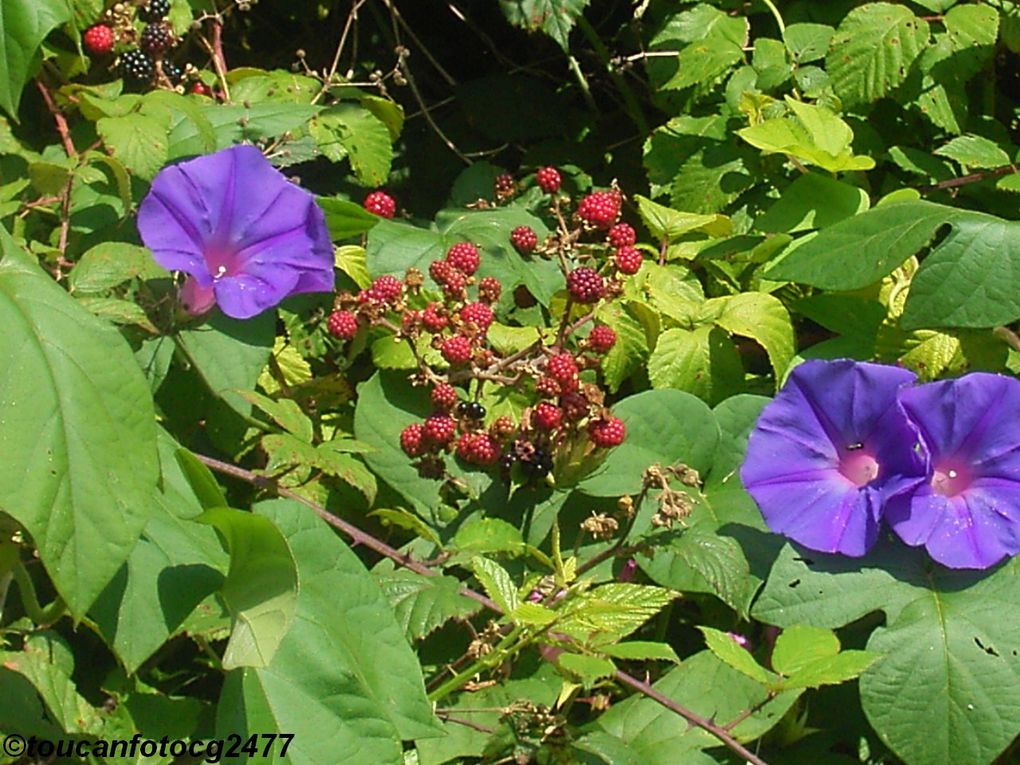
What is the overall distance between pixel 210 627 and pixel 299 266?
453mm

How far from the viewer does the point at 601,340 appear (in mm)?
1488

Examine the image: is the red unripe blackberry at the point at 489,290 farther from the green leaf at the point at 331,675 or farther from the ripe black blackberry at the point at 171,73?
the ripe black blackberry at the point at 171,73

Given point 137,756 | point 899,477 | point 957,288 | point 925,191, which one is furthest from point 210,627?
point 925,191

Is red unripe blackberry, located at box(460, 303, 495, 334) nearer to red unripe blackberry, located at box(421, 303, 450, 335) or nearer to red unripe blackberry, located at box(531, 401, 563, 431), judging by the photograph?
red unripe blackberry, located at box(421, 303, 450, 335)

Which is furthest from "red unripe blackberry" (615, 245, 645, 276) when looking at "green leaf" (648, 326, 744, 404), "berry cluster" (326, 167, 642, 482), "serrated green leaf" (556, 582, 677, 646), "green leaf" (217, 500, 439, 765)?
"green leaf" (217, 500, 439, 765)

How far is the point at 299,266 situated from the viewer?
1.50 meters

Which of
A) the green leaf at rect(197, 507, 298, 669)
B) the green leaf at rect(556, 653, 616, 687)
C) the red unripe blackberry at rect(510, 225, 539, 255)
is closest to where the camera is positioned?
the green leaf at rect(197, 507, 298, 669)

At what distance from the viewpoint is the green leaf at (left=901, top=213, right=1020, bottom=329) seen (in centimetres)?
142

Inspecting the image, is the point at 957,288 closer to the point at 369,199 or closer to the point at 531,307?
the point at 531,307

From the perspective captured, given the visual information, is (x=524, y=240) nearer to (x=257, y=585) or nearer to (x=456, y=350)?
(x=456, y=350)

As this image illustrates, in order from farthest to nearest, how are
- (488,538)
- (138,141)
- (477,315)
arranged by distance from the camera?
1. (138,141)
2. (477,315)
3. (488,538)

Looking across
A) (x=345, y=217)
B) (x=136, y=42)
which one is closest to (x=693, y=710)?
(x=345, y=217)

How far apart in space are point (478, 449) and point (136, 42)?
0.89m

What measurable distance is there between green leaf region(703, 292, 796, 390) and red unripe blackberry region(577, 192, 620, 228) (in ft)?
0.59
